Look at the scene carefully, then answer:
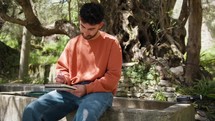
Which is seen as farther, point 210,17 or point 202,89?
point 210,17

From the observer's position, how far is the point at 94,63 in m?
3.77

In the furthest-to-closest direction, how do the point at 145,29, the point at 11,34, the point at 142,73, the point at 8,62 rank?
the point at 11,34, the point at 8,62, the point at 145,29, the point at 142,73

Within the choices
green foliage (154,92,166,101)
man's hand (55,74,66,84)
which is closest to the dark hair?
man's hand (55,74,66,84)

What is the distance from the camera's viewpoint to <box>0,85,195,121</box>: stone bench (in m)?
3.77

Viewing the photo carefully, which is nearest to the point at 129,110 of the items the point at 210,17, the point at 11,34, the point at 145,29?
the point at 145,29

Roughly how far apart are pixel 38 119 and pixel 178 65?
5.92 metres

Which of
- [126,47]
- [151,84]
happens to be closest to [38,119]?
[151,84]

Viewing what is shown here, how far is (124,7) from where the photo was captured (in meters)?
9.85

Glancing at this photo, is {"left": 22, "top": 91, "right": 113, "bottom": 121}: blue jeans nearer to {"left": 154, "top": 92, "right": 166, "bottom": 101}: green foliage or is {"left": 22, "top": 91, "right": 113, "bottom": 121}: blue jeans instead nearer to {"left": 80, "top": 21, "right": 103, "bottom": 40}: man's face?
{"left": 80, "top": 21, "right": 103, "bottom": 40}: man's face

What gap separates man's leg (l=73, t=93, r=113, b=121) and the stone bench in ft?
0.83

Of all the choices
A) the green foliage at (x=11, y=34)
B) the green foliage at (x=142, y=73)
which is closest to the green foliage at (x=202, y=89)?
the green foliage at (x=142, y=73)

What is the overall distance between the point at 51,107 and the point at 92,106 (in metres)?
0.53

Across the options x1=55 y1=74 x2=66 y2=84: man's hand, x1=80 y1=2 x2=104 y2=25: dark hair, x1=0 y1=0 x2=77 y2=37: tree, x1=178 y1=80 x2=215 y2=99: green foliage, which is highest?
x1=0 y1=0 x2=77 y2=37: tree

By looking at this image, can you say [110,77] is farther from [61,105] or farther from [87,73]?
[61,105]
